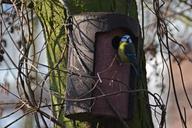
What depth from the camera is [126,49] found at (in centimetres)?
295

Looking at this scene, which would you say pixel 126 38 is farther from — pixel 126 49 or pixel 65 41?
pixel 65 41

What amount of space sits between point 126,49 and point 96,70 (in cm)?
18

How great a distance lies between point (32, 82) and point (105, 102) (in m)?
0.36

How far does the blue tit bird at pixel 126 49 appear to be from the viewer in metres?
2.95

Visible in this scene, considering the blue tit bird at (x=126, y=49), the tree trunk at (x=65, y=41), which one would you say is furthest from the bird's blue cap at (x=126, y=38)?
the tree trunk at (x=65, y=41)

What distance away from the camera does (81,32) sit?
305 cm

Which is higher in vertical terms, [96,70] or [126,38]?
[126,38]

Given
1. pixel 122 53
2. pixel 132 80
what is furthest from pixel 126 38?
pixel 132 80

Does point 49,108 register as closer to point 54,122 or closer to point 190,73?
point 54,122

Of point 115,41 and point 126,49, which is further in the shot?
point 115,41

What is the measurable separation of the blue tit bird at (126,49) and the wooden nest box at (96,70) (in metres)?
0.03

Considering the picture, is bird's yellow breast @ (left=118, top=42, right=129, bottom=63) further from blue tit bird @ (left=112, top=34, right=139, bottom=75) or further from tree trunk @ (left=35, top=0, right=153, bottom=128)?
tree trunk @ (left=35, top=0, right=153, bottom=128)

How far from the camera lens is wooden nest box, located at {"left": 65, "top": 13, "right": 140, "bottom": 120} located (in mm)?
2941

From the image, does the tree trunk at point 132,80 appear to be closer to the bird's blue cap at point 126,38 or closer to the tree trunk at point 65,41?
the tree trunk at point 65,41
